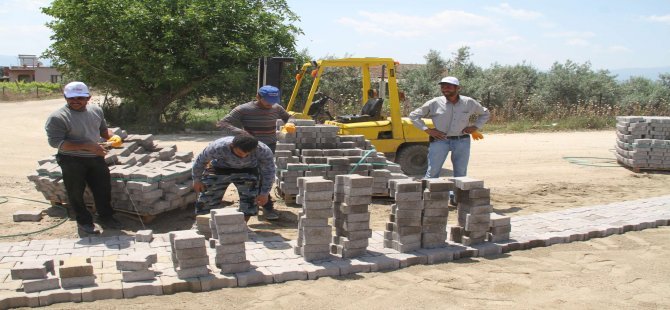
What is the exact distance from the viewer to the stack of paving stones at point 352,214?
5266mm

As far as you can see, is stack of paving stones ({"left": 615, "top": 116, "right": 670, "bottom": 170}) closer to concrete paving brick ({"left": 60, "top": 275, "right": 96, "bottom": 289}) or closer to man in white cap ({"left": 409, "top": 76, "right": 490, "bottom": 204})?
man in white cap ({"left": 409, "top": 76, "right": 490, "bottom": 204})

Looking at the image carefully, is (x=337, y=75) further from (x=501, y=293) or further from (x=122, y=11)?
(x=501, y=293)

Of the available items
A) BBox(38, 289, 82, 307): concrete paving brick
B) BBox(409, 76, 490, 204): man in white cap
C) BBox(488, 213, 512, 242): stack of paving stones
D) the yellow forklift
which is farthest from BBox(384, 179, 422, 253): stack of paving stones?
the yellow forklift

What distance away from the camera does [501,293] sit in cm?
472

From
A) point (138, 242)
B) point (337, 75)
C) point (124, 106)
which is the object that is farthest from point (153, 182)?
point (337, 75)

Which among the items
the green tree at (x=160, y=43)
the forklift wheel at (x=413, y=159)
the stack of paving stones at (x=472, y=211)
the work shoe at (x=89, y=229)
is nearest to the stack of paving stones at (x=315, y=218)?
the stack of paving stones at (x=472, y=211)

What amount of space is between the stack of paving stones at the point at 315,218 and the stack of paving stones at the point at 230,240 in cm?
62

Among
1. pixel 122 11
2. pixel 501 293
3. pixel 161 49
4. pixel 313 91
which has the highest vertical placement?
pixel 122 11

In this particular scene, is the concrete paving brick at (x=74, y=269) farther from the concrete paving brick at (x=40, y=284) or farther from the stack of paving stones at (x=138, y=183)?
the stack of paving stones at (x=138, y=183)

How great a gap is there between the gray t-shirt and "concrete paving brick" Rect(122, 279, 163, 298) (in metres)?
2.16

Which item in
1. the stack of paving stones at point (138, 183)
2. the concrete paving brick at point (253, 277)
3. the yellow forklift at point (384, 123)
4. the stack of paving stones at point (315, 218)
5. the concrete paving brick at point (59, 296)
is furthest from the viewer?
the yellow forklift at point (384, 123)

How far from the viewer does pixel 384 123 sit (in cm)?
977

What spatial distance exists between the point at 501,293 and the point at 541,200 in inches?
171

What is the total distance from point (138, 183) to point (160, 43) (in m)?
10.7
